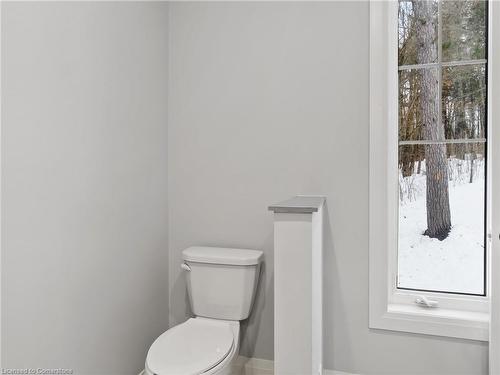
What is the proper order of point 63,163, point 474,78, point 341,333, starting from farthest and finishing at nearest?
point 341,333, point 474,78, point 63,163

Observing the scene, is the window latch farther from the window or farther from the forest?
the forest

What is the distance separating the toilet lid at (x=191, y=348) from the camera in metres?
1.39

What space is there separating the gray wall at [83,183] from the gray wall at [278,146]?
15cm

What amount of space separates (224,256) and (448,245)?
110 cm

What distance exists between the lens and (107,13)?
162 cm

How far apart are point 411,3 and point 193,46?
3.81 ft

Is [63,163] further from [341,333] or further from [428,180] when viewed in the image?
[428,180]

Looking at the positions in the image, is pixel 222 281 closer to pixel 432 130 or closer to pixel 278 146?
pixel 278 146

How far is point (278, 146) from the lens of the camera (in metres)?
1.94

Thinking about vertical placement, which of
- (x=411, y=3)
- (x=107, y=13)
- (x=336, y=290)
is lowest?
(x=336, y=290)

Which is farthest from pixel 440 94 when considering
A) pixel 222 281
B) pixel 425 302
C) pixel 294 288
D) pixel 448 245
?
pixel 222 281

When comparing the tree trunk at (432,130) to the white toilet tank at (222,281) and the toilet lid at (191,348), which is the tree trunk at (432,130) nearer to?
the white toilet tank at (222,281)

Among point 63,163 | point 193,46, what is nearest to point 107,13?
point 193,46

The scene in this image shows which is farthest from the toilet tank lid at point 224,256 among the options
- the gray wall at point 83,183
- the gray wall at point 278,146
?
the gray wall at point 83,183
